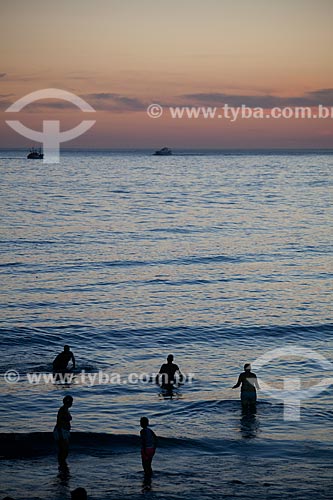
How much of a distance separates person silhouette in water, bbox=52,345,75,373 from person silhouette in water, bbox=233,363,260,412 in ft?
22.3

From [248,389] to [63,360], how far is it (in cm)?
736

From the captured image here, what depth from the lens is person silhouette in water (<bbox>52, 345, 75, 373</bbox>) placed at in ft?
86.9

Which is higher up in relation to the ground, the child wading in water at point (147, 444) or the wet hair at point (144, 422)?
the wet hair at point (144, 422)

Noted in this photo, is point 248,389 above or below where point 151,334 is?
below

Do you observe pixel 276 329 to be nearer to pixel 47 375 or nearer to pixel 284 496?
pixel 47 375

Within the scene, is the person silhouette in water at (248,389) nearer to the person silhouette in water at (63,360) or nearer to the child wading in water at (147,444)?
the child wading in water at (147,444)

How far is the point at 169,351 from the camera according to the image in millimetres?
30672

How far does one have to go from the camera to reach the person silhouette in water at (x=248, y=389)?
914 inches

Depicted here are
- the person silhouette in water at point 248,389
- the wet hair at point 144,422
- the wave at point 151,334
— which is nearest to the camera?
the wet hair at point 144,422

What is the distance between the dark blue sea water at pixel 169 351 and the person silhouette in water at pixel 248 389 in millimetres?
395

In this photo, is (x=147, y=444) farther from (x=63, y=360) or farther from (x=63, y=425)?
(x=63, y=360)

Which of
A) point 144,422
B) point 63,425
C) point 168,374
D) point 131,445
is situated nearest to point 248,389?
point 168,374

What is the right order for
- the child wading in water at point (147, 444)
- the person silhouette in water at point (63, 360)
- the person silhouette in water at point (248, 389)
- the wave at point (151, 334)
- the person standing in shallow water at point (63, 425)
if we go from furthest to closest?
the wave at point (151, 334)
the person silhouette in water at point (63, 360)
the person silhouette in water at point (248, 389)
the person standing in shallow water at point (63, 425)
the child wading in water at point (147, 444)

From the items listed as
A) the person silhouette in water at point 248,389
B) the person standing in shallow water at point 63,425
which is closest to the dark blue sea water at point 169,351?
the person silhouette in water at point 248,389
